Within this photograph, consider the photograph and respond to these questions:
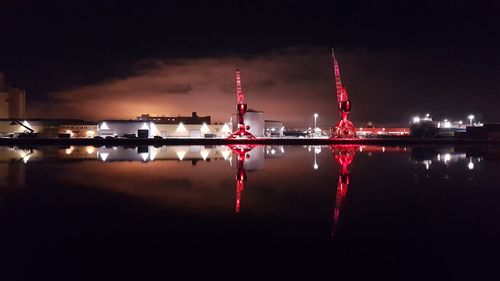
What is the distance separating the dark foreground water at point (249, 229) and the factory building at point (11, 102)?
5680cm

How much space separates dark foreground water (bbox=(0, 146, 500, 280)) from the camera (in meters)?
5.73

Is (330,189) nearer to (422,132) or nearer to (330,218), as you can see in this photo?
(330,218)

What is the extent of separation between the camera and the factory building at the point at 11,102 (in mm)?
63688

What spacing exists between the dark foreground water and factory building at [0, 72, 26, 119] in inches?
2236

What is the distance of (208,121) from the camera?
67.5 metres

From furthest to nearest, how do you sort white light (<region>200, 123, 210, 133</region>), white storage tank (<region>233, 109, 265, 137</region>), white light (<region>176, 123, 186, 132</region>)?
Result: white storage tank (<region>233, 109, 265, 137</region>) < white light (<region>200, 123, 210, 133</region>) < white light (<region>176, 123, 186, 132</region>)

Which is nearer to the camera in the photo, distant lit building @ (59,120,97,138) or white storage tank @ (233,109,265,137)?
distant lit building @ (59,120,97,138)

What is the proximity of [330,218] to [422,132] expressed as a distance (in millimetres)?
59140

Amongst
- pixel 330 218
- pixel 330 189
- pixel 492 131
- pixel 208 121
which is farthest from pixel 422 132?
pixel 330 218

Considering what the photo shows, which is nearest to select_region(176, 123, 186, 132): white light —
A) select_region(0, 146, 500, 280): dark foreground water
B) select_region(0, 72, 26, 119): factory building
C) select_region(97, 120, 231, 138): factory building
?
select_region(97, 120, 231, 138): factory building

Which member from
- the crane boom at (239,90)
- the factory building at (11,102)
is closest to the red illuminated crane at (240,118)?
the crane boom at (239,90)

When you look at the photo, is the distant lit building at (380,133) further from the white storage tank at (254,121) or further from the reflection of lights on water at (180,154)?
the reflection of lights on water at (180,154)

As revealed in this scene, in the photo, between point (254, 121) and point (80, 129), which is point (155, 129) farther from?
point (254, 121)

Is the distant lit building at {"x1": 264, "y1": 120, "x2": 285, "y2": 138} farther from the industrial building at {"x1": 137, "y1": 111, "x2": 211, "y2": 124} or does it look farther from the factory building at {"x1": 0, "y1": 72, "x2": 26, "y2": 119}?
the factory building at {"x1": 0, "y1": 72, "x2": 26, "y2": 119}
